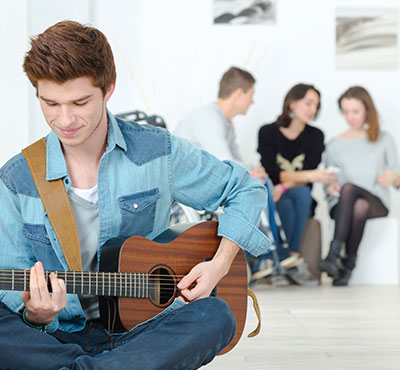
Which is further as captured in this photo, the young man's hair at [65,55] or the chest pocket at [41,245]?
the chest pocket at [41,245]

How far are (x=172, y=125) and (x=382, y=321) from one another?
282 centimetres

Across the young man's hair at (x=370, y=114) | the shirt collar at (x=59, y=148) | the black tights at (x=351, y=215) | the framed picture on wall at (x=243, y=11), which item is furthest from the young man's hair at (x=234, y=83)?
the shirt collar at (x=59, y=148)

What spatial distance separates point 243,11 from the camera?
531 centimetres

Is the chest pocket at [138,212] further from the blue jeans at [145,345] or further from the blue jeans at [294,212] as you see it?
the blue jeans at [294,212]

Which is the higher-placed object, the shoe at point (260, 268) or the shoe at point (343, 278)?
the shoe at point (260, 268)

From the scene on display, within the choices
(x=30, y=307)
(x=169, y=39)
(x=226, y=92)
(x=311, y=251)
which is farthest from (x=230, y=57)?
(x=30, y=307)

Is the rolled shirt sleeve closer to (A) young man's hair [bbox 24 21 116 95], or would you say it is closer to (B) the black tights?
(A) young man's hair [bbox 24 21 116 95]

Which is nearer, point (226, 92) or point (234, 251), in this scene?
point (234, 251)

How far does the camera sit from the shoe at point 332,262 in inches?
169

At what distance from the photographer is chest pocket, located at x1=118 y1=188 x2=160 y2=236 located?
5.36 ft

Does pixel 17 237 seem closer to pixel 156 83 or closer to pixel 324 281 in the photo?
pixel 324 281

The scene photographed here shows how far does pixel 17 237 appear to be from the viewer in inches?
61.4

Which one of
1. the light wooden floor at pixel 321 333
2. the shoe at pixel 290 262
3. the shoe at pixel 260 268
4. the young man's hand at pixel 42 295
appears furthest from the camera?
the shoe at pixel 290 262

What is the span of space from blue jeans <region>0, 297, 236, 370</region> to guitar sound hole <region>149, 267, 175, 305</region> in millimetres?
100
